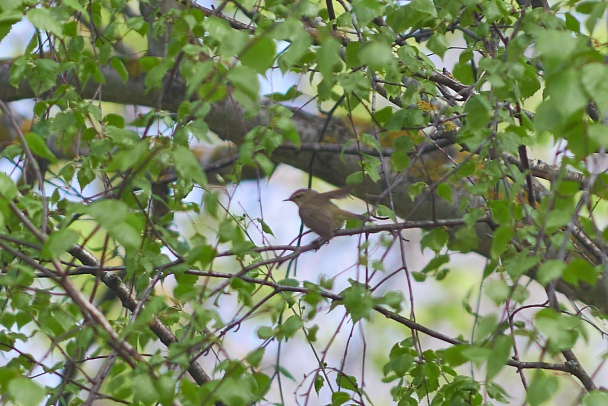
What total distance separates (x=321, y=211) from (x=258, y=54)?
218 cm

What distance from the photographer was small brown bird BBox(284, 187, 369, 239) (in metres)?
3.22

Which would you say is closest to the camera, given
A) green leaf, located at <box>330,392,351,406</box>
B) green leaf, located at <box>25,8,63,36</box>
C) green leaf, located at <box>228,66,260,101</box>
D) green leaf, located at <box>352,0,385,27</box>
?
green leaf, located at <box>228,66,260,101</box>

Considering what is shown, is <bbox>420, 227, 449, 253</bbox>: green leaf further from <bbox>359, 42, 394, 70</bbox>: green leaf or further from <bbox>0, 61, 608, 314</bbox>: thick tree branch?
<bbox>359, 42, 394, 70</bbox>: green leaf

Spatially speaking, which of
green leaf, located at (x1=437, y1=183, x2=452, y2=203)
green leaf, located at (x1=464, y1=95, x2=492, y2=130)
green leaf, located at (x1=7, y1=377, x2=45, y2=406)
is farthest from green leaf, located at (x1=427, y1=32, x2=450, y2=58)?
green leaf, located at (x1=7, y1=377, x2=45, y2=406)

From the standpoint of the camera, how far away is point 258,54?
1.33 meters

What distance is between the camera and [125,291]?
2764 millimetres

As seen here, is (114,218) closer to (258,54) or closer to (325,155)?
(258,54)

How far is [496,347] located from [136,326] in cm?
70

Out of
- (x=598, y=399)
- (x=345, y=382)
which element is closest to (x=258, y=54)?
(x=598, y=399)

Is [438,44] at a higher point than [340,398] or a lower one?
higher

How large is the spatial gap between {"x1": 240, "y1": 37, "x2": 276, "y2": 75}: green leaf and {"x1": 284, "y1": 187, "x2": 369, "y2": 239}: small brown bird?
63.9 inches

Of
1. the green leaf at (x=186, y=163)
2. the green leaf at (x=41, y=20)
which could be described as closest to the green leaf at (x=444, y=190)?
the green leaf at (x=186, y=163)

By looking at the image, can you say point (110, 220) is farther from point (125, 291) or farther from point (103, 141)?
point (125, 291)

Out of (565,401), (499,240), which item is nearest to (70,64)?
(499,240)
